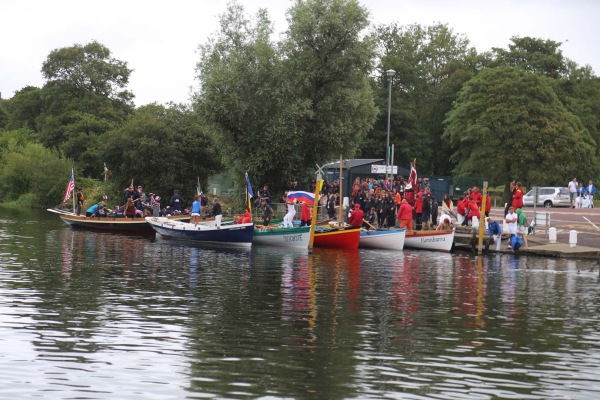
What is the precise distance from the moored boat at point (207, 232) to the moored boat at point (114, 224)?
9.43 ft

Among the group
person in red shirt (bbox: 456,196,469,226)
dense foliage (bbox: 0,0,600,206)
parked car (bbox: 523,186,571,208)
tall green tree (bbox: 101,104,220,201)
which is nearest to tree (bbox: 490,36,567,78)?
dense foliage (bbox: 0,0,600,206)

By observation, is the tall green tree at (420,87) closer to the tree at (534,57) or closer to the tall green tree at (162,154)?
the tree at (534,57)

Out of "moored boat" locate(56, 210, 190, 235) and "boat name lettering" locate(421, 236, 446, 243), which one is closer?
"boat name lettering" locate(421, 236, 446, 243)

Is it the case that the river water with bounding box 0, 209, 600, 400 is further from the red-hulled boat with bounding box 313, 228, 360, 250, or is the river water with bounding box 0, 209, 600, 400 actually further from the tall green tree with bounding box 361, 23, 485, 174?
the tall green tree with bounding box 361, 23, 485, 174

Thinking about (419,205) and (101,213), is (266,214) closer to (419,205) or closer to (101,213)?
(419,205)

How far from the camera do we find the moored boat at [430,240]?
126 ft

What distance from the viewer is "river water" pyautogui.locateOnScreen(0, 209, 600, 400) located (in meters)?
12.9

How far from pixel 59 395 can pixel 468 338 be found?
831 centimetres

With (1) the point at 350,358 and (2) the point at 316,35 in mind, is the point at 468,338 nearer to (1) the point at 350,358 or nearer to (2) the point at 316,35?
(1) the point at 350,358

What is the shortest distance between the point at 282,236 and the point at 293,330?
22.5 meters

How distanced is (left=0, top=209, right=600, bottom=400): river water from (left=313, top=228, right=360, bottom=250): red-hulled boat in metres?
7.39

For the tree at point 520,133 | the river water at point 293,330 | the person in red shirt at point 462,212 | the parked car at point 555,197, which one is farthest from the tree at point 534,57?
the river water at point 293,330

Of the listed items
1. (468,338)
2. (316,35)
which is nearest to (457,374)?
(468,338)

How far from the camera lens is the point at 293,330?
1725 cm
